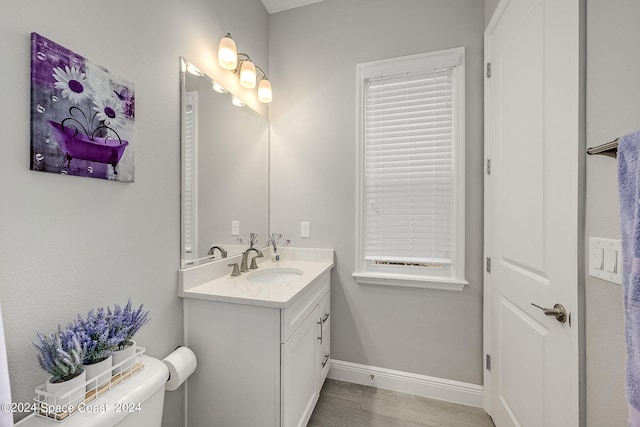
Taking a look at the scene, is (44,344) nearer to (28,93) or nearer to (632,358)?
(28,93)

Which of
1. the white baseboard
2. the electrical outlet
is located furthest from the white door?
the electrical outlet

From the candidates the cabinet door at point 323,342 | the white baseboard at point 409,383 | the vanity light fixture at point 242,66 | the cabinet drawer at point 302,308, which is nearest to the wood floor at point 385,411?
the white baseboard at point 409,383

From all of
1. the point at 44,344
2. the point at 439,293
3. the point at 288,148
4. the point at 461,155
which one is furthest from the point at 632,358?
the point at 288,148

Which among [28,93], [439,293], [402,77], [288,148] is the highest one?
[402,77]

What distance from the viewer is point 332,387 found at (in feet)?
6.32

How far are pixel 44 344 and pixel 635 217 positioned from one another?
60.5 inches

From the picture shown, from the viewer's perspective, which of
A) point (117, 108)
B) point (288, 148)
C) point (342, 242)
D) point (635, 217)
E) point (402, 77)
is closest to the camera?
point (635, 217)

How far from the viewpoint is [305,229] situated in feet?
6.94

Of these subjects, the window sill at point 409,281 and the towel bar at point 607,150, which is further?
the window sill at point 409,281

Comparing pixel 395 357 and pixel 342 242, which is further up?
pixel 342 242

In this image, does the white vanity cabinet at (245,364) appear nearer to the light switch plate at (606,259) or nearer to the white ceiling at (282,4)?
the light switch plate at (606,259)

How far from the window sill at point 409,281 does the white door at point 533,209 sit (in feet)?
0.66

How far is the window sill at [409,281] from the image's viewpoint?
5.84ft

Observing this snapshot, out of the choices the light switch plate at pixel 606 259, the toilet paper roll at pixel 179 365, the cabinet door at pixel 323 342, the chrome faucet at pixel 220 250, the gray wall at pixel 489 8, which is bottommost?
the cabinet door at pixel 323 342
